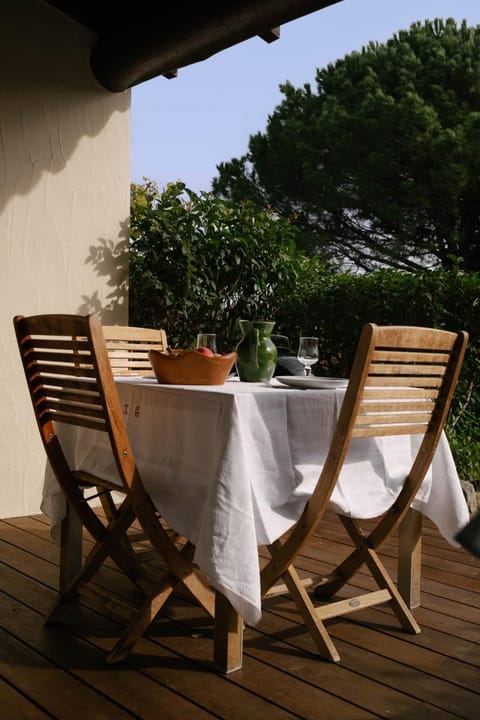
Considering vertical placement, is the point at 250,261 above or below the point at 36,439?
above

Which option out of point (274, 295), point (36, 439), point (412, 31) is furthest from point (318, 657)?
point (412, 31)

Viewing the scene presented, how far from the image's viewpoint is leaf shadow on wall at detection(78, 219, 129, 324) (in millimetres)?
4484

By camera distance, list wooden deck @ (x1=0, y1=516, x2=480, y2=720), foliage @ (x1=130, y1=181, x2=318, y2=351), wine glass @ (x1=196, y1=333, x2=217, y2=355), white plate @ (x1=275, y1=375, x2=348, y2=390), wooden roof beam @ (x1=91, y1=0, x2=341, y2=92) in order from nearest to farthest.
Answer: wooden deck @ (x1=0, y1=516, x2=480, y2=720) < white plate @ (x1=275, y1=375, x2=348, y2=390) < wine glass @ (x1=196, y1=333, x2=217, y2=355) < wooden roof beam @ (x1=91, y1=0, x2=341, y2=92) < foliage @ (x1=130, y1=181, x2=318, y2=351)

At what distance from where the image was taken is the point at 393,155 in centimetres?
1189

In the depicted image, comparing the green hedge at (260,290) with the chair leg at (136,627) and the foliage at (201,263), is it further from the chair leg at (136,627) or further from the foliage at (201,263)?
the chair leg at (136,627)

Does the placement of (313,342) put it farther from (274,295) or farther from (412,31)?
(412,31)

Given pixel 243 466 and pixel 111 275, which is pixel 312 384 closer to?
pixel 243 466

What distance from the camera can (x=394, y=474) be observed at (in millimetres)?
2535

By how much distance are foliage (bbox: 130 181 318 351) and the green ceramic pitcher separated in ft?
6.46

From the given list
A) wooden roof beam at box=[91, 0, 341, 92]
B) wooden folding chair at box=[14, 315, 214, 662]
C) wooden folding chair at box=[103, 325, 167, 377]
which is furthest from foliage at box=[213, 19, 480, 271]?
wooden folding chair at box=[14, 315, 214, 662]

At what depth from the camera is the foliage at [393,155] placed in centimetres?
1159

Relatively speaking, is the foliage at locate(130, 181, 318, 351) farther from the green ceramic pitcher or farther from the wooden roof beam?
the green ceramic pitcher

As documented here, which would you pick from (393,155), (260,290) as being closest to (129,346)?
(260,290)

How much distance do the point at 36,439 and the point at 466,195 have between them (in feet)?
31.0
